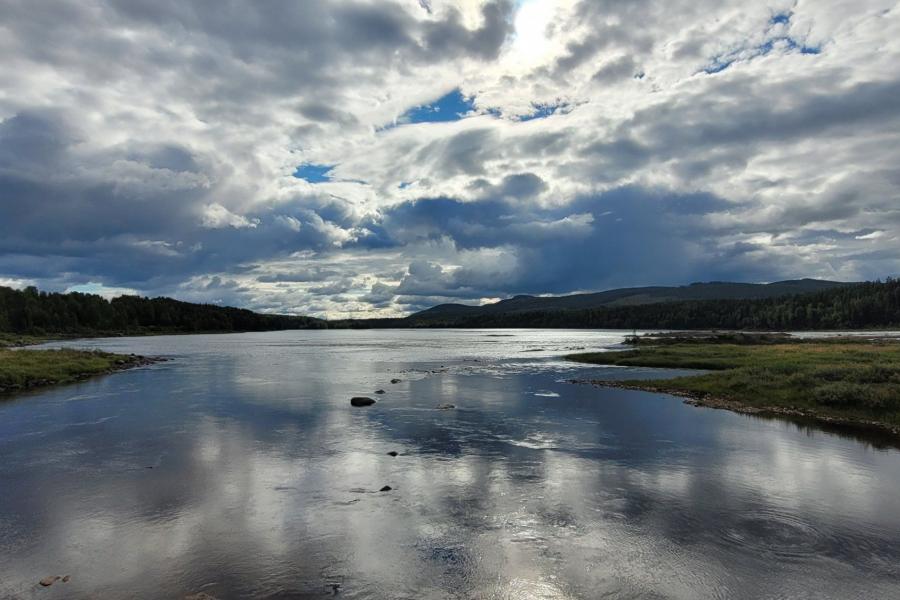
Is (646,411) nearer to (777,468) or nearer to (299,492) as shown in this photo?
(777,468)

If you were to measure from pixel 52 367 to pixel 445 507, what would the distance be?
66.5 m

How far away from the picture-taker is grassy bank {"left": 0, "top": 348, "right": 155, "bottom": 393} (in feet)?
185

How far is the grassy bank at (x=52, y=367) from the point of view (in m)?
56.5

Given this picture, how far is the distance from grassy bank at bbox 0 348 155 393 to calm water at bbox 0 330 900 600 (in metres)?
23.2

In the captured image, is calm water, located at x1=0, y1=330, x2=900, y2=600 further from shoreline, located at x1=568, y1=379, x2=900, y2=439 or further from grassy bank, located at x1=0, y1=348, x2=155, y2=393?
grassy bank, located at x1=0, y1=348, x2=155, y2=393

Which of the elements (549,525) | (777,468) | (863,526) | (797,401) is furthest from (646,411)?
(549,525)

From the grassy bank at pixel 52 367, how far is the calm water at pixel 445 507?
76.0ft

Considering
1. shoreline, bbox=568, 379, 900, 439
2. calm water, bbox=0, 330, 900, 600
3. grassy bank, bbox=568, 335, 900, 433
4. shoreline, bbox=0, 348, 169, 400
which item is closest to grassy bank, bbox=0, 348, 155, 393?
shoreline, bbox=0, 348, 169, 400

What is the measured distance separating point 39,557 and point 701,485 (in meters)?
24.6

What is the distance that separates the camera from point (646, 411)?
4125 cm

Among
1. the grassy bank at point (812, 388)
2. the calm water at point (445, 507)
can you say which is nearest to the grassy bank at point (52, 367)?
the calm water at point (445, 507)

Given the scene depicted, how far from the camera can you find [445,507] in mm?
20297

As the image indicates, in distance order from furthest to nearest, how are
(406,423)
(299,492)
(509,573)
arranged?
(406,423), (299,492), (509,573)

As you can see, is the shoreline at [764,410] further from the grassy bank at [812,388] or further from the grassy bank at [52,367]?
the grassy bank at [52,367]
